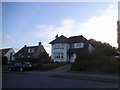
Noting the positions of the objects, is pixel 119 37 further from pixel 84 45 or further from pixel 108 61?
pixel 108 61

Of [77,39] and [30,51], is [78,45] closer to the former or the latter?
[77,39]

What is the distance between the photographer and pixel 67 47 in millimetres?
38594

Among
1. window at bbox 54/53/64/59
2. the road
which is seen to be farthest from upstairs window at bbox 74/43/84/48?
the road

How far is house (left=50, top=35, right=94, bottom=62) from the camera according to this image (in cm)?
3704

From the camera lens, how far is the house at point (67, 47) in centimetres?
3704

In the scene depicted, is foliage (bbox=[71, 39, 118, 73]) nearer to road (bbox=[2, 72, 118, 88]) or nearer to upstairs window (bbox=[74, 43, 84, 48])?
road (bbox=[2, 72, 118, 88])

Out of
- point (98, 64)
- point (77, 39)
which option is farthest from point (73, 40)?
point (98, 64)

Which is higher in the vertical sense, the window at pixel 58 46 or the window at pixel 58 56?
the window at pixel 58 46

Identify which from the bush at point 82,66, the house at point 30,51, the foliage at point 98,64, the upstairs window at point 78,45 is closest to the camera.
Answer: the foliage at point 98,64

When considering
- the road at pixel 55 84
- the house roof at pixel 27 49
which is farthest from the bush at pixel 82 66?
the house roof at pixel 27 49

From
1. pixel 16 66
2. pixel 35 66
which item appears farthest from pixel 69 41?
pixel 16 66

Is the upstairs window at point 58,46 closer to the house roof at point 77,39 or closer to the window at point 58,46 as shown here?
the window at point 58,46

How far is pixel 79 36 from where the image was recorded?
129 ft

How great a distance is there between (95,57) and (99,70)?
3757 mm
